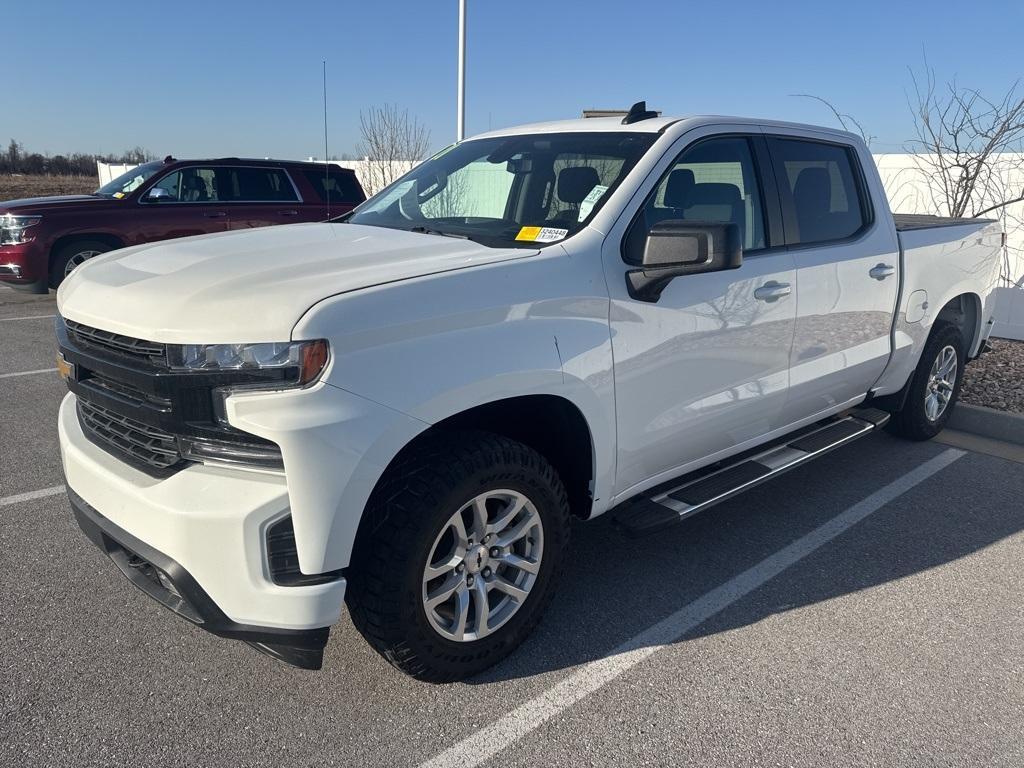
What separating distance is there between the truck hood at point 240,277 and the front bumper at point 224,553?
43 centimetres

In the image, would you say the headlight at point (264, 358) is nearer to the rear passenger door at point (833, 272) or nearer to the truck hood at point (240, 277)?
the truck hood at point (240, 277)

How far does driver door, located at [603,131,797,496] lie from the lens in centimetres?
301

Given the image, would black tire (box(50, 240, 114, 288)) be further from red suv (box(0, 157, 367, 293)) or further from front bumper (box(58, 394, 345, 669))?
front bumper (box(58, 394, 345, 669))

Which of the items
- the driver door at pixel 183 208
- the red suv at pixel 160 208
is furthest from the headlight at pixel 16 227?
the driver door at pixel 183 208

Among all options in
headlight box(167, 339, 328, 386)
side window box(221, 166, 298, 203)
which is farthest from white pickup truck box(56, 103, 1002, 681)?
side window box(221, 166, 298, 203)

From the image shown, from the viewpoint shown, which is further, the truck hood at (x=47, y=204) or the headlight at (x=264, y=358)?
the truck hood at (x=47, y=204)

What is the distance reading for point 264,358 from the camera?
2.22m

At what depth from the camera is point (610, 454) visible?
3014 millimetres

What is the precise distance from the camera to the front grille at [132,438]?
2.41 meters

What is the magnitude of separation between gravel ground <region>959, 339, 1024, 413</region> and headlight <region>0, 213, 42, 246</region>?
10.0m

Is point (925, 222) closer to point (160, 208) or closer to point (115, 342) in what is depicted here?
point (115, 342)

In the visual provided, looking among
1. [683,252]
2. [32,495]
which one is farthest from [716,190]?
[32,495]

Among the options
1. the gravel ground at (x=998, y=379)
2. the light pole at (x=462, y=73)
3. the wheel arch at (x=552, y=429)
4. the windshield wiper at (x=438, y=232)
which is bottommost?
the gravel ground at (x=998, y=379)

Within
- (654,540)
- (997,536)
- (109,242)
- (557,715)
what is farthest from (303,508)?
(109,242)
